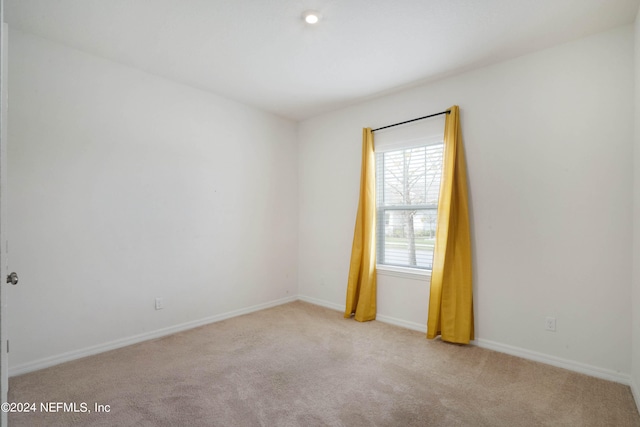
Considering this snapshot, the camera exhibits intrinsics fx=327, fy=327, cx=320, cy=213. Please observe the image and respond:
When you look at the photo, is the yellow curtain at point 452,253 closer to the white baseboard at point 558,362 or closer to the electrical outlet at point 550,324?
the white baseboard at point 558,362

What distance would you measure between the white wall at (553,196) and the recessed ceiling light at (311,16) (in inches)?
62.2

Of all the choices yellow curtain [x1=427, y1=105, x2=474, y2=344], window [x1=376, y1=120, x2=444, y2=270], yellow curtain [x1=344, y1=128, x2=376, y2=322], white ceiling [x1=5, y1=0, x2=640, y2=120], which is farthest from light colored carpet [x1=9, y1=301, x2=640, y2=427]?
white ceiling [x1=5, y1=0, x2=640, y2=120]

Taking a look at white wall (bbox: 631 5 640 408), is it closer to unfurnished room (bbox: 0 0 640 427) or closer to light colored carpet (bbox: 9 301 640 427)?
unfurnished room (bbox: 0 0 640 427)

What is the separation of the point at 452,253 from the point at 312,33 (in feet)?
7.52

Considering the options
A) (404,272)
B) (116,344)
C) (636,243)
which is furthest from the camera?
(404,272)

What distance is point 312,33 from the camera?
2.53m

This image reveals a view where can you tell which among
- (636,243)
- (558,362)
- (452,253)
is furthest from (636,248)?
(452,253)

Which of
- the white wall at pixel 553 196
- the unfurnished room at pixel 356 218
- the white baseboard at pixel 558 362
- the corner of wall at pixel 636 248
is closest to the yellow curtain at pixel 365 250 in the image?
the unfurnished room at pixel 356 218

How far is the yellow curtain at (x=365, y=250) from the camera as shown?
3.74m

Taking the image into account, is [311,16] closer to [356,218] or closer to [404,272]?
[356,218]

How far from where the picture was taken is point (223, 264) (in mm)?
3842

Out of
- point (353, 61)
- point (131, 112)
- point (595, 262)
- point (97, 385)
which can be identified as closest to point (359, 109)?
point (353, 61)

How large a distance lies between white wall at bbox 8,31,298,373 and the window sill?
154 centimetres

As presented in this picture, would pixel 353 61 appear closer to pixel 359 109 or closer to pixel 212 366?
pixel 359 109
